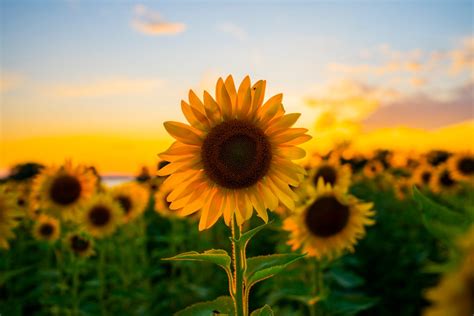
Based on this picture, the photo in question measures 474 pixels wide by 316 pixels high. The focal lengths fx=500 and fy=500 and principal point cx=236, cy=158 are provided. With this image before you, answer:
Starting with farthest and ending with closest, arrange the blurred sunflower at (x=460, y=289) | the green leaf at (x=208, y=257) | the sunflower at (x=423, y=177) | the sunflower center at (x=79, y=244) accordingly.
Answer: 1. the sunflower at (x=423, y=177)
2. the sunflower center at (x=79, y=244)
3. the green leaf at (x=208, y=257)
4. the blurred sunflower at (x=460, y=289)

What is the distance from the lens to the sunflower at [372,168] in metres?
14.8

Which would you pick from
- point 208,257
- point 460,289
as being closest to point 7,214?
point 208,257

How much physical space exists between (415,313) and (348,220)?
3349 mm

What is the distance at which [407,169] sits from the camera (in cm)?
1371

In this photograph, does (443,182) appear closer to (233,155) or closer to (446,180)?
(446,180)

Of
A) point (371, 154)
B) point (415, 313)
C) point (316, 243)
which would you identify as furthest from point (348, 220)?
point (371, 154)

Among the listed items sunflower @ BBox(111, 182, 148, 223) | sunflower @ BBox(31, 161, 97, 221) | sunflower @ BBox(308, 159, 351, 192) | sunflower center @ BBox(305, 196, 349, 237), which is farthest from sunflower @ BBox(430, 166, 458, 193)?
sunflower @ BBox(31, 161, 97, 221)

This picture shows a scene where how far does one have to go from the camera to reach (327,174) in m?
6.20

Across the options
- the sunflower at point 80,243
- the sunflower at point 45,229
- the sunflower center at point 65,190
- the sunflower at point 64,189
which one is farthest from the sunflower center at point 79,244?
the sunflower at point 45,229

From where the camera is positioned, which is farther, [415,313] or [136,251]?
[136,251]

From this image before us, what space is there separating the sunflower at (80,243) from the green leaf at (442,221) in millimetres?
5252

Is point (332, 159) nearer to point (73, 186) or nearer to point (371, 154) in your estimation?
point (73, 186)

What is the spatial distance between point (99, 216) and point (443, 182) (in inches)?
286

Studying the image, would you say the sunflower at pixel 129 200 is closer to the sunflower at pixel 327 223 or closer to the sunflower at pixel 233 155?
the sunflower at pixel 327 223
